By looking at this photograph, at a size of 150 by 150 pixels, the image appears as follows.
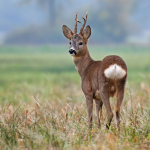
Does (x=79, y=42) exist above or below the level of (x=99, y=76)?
above

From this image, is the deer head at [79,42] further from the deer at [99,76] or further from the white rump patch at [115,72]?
the white rump patch at [115,72]

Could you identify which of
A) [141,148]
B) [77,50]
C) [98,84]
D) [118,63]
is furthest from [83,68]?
[141,148]

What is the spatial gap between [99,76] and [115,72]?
1.14ft

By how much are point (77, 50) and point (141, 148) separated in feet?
7.98

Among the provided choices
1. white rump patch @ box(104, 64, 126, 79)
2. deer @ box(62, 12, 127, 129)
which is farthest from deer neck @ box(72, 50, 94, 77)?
white rump patch @ box(104, 64, 126, 79)

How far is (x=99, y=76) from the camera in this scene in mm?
5004

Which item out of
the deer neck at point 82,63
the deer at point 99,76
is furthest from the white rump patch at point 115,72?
the deer neck at point 82,63

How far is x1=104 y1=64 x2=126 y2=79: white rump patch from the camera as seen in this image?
15.5ft

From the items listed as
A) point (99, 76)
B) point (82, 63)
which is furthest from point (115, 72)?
point (82, 63)

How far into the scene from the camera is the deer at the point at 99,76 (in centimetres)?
480

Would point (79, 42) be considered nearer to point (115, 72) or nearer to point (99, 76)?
point (99, 76)

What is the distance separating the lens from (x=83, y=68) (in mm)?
5988

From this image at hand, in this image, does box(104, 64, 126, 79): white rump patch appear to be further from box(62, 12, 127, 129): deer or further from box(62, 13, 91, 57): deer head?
box(62, 13, 91, 57): deer head

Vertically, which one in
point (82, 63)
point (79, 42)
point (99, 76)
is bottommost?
point (99, 76)
